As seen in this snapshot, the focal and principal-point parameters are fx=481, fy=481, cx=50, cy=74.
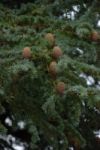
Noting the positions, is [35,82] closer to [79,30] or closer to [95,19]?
[79,30]

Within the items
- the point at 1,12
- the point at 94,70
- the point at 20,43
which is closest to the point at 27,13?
the point at 1,12

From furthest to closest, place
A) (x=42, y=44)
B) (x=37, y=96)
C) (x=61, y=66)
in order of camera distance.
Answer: (x=37, y=96) < (x=42, y=44) < (x=61, y=66)

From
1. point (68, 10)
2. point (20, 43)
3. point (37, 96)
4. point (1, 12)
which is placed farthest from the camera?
point (68, 10)

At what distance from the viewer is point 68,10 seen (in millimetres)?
2736

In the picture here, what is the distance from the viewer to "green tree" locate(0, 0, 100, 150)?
1789 mm

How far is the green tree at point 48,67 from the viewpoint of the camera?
1.79 meters

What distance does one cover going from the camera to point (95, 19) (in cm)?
245

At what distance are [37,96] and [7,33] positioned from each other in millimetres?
324

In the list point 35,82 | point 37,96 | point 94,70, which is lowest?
point 37,96

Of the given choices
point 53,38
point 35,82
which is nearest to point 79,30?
point 53,38

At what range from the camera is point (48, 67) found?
70.9 inches

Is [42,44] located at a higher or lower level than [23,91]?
higher

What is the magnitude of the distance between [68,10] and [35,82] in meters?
0.85

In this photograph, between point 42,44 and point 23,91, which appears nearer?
point 42,44
